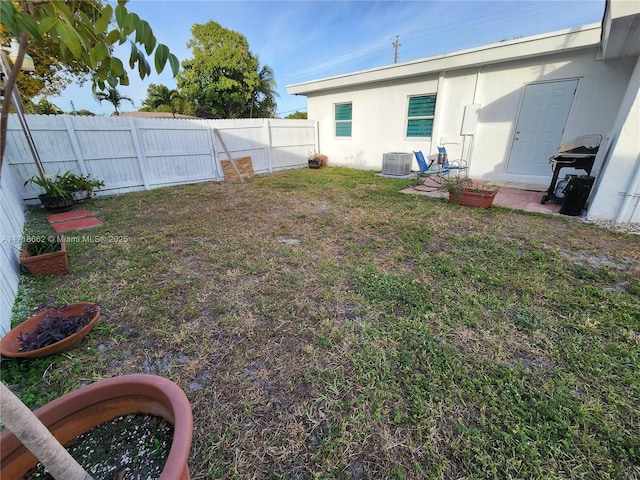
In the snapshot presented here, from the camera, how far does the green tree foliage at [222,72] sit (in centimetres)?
1483

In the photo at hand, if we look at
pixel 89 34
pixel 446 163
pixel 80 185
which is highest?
pixel 89 34

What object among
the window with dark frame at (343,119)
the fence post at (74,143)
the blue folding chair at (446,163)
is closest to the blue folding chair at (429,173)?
the blue folding chair at (446,163)

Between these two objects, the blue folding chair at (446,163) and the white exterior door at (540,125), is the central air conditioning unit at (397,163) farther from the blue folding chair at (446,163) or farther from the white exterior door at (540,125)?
the white exterior door at (540,125)

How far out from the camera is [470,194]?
4500 mm

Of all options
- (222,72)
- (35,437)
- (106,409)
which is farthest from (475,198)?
(222,72)

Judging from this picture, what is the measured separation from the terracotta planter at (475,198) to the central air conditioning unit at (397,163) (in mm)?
2855

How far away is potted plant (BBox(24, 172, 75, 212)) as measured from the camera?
176 inches

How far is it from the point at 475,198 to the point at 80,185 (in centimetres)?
718

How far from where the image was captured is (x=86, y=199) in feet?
17.4

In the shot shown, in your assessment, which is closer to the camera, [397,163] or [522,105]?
[522,105]

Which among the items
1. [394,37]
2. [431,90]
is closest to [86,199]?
[431,90]

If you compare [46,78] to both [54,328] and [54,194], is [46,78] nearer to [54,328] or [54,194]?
[54,194]

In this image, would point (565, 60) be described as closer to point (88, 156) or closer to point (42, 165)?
point (88, 156)

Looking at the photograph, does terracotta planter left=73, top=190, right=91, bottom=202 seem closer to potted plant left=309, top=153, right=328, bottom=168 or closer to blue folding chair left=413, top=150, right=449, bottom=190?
potted plant left=309, top=153, right=328, bottom=168
